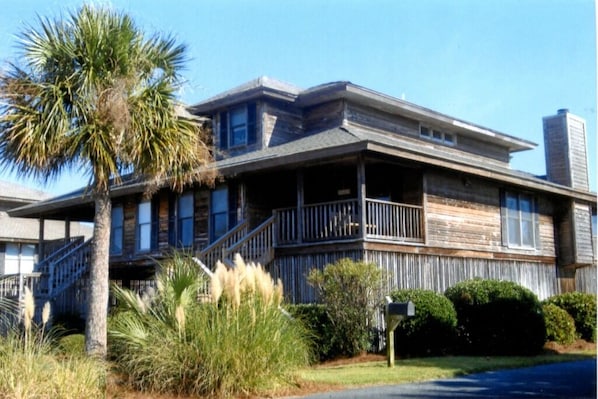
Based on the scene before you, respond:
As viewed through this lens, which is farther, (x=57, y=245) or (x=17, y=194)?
(x=17, y=194)

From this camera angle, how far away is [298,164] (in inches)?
786

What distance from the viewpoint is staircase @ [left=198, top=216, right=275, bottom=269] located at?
2025cm

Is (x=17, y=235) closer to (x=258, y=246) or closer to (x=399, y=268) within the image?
(x=258, y=246)

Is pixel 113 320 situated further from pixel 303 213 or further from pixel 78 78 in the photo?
pixel 303 213

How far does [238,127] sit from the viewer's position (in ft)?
82.6

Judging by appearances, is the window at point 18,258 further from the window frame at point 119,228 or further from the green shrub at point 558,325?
the green shrub at point 558,325

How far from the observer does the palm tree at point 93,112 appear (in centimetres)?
1270

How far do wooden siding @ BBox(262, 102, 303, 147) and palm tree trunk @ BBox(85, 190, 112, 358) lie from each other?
11167 mm

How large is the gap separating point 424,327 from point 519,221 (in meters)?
9.97

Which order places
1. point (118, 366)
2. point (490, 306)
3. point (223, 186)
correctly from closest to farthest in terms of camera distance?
point (118, 366) < point (490, 306) < point (223, 186)

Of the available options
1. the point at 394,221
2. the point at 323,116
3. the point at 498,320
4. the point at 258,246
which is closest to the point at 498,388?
the point at 498,320

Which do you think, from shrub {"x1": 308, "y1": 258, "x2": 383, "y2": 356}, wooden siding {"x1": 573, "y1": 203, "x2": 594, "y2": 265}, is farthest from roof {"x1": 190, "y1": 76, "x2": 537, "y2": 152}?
shrub {"x1": 308, "y1": 258, "x2": 383, "y2": 356}

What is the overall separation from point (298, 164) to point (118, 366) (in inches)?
375

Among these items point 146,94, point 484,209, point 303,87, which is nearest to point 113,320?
point 146,94
